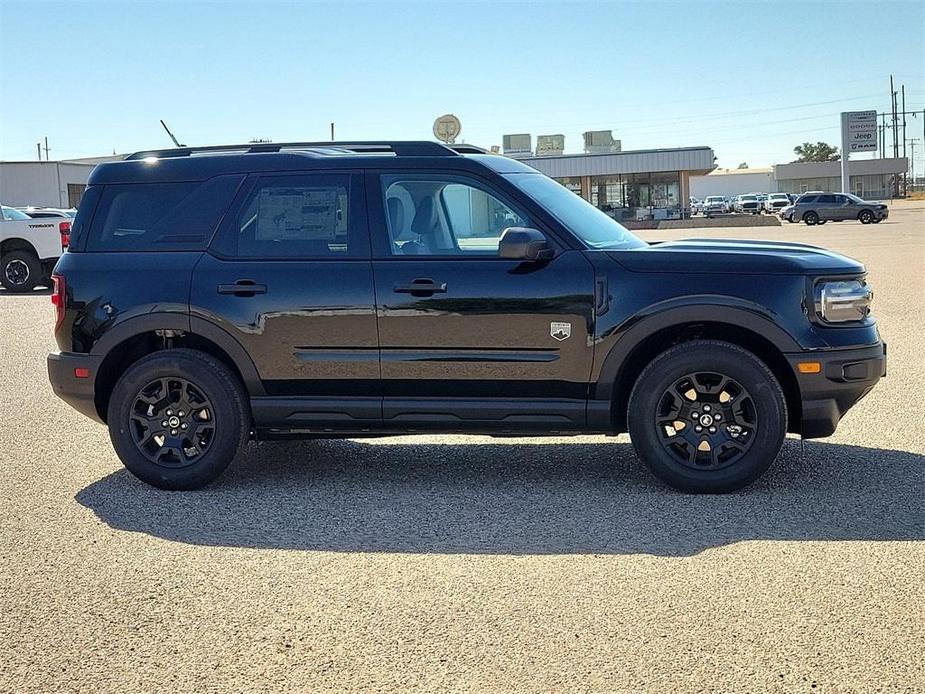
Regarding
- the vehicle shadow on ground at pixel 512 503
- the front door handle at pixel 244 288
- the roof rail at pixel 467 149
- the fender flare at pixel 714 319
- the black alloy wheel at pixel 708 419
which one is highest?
the roof rail at pixel 467 149

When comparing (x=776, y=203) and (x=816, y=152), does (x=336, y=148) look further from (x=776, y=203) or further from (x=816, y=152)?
(x=816, y=152)

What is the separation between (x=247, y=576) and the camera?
495cm

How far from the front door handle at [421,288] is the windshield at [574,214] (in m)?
0.75

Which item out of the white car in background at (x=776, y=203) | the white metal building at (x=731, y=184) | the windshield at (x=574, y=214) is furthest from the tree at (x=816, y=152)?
the windshield at (x=574, y=214)

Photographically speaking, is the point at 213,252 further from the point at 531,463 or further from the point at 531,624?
the point at 531,624

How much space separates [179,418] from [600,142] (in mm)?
66401

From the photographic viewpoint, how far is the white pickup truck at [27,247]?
21.5 m

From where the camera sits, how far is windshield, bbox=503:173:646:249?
21.1 ft

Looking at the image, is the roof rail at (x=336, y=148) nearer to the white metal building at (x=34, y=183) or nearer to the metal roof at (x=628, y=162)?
the metal roof at (x=628, y=162)

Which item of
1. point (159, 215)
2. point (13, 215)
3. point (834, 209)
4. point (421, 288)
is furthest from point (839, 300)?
point (834, 209)

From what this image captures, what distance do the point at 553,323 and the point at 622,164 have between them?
6111 cm

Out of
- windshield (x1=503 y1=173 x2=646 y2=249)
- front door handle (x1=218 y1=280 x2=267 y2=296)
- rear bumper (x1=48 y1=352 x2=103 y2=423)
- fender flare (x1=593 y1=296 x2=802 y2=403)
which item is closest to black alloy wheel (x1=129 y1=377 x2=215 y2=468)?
rear bumper (x1=48 y1=352 x2=103 y2=423)

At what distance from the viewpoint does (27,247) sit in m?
22.0

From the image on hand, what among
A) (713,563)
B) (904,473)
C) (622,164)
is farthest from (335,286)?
(622,164)
